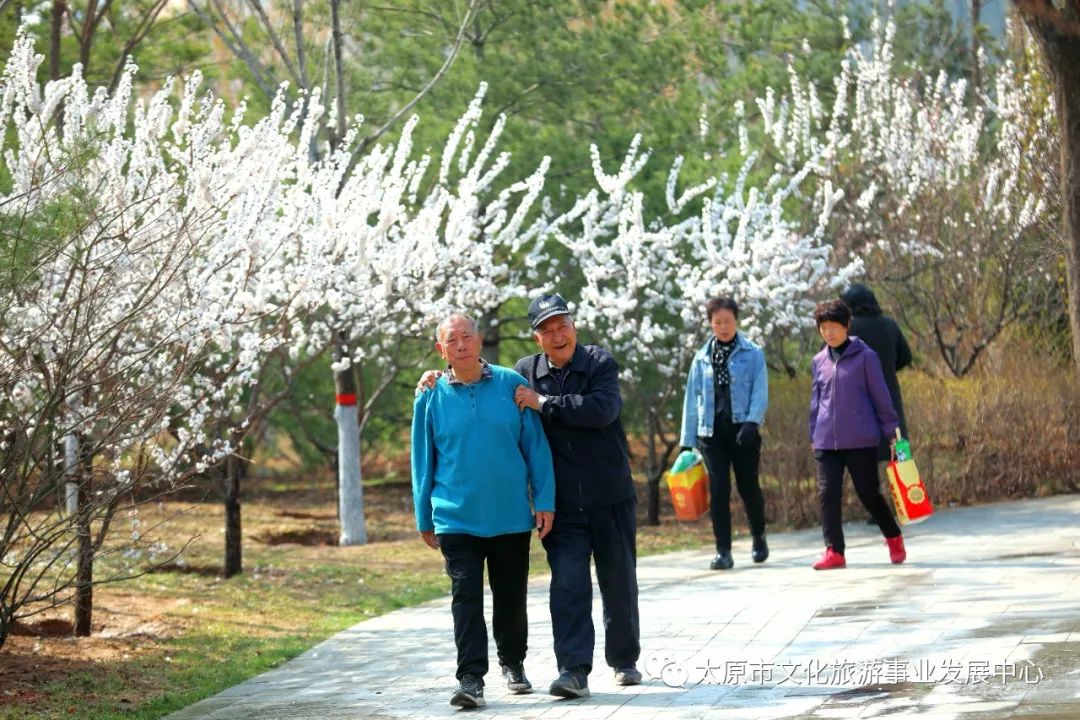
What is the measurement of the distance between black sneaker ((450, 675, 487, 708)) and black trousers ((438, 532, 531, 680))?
29 millimetres

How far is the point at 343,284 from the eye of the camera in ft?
40.1

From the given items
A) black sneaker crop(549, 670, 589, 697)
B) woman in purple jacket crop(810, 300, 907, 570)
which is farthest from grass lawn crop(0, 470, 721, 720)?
woman in purple jacket crop(810, 300, 907, 570)

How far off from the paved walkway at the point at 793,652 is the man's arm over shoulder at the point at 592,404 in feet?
3.67

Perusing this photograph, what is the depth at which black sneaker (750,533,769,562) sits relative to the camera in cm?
1034

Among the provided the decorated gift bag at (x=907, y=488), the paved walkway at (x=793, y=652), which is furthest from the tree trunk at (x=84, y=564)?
the decorated gift bag at (x=907, y=488)

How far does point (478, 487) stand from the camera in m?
6.31

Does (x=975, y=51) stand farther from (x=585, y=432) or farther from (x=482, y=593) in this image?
(x=482, y=593)

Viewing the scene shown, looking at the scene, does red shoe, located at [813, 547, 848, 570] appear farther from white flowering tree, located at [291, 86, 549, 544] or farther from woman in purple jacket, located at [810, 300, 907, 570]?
white flowering tree, located at [291, 86, 549, 544]

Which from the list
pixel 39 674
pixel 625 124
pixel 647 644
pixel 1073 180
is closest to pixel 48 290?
pixel 39 674

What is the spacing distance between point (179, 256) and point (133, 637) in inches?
89.9

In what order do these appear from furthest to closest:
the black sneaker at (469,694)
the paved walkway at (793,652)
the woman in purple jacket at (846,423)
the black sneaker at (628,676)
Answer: the woman in purple jacket at (846,423)
the black sneaker at (628,676)
the black sneaker at (469,694)
the paved walkway at (793,652)

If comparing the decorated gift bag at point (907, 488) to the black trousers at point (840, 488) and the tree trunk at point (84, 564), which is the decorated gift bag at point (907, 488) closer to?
the black trousers at point (840, 488)

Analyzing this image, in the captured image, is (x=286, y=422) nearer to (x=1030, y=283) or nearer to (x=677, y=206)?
(x=677, y=206)

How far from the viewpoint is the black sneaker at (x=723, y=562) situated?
10.2 meters
